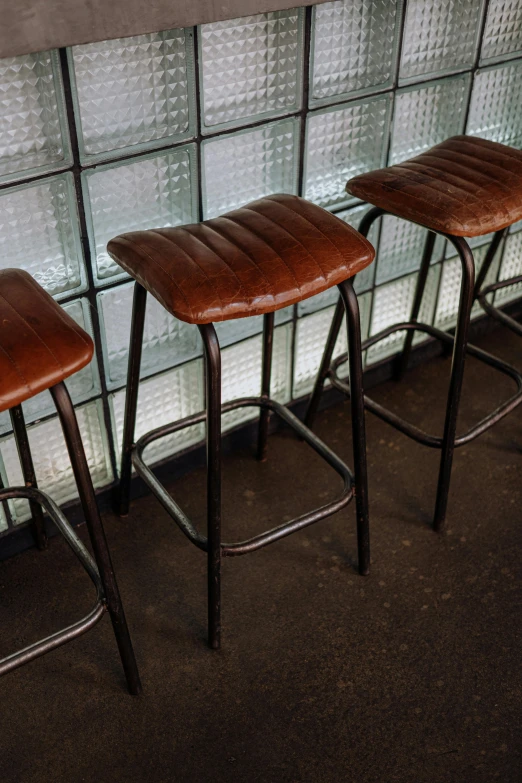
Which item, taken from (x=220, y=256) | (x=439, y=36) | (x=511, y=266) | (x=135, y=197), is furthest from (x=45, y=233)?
(x=511, y=266)

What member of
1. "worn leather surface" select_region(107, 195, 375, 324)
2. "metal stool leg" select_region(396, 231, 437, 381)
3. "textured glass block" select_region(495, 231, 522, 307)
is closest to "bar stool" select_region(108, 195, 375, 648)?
"worn leather surface" select_region(107, 195, 375, 324)

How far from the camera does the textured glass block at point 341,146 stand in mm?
2066

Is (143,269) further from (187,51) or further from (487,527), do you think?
(487,527)

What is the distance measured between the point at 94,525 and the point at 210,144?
92cm

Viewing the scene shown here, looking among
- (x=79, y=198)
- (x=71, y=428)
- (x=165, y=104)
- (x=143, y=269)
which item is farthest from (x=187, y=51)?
(x=71, y=428)

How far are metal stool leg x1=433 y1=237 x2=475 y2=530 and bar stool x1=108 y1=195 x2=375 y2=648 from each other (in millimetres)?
276

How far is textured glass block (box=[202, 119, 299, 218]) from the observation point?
1.90 meters

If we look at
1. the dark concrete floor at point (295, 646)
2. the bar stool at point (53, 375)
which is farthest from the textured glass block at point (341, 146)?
the bar stool at point (53, 375)

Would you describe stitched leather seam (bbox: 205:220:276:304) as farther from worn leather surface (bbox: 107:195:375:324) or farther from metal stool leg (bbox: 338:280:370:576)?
metal stool leg (bbox: 338:280:370:576)

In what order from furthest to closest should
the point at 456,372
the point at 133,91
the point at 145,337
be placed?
the point at 145,337 → the point at 456,372 → the point at 133,91

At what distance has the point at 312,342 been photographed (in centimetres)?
242

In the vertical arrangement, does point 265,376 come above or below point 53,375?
below

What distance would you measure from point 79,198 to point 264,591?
1.03 metres

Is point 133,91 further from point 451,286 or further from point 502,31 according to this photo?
point 451,286
